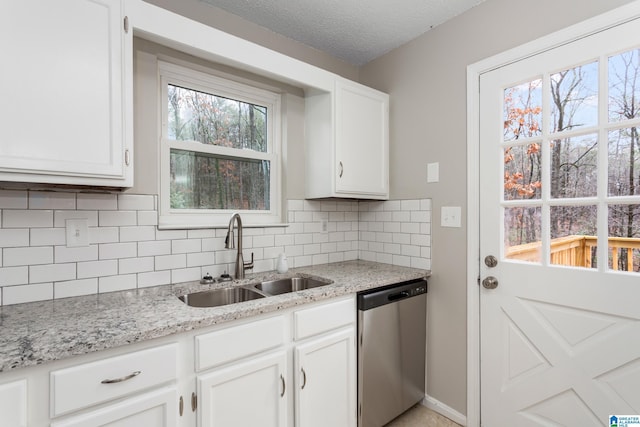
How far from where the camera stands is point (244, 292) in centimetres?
179

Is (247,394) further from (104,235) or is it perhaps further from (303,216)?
(303,216)

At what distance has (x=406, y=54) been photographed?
229 centimetres

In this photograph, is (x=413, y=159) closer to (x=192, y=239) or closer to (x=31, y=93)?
(x=192, y=239)

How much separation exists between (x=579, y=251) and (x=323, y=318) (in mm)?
1305

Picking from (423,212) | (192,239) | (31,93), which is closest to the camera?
(31,93)

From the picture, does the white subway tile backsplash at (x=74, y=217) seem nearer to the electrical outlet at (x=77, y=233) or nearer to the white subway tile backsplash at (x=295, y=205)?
the electrical outlet at (x=77, y=233)

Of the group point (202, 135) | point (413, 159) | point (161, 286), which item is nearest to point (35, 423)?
point (161, 286)

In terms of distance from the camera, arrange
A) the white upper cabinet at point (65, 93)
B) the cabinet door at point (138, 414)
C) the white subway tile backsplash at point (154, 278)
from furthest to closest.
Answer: the white subway tile backsplash at point (154, 278) < the white upper cabinet at point (65, 93) < the cabinet door at point (138, 414)

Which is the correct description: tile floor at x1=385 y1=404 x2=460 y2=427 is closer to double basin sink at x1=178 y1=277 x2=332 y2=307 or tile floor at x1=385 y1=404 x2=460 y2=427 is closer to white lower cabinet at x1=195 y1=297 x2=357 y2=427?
white lower cabinet at x1=195 y1=297 x2=357 y2=427

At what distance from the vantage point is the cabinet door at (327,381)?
4.95ft

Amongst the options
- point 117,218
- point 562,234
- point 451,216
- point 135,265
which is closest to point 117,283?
point 135,265

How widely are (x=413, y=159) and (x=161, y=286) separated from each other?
181 cm

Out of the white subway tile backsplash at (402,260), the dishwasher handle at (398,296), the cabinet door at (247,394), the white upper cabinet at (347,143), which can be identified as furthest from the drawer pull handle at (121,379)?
the white subway tile backsplash at (402,260)

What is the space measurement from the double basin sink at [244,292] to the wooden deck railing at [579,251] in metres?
1.10
